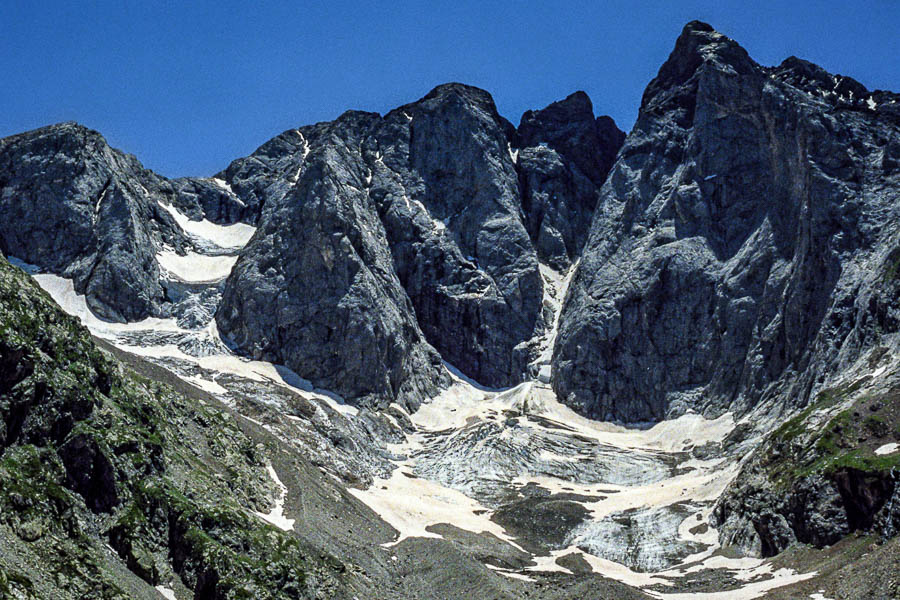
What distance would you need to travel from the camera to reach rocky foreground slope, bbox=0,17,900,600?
59438mm

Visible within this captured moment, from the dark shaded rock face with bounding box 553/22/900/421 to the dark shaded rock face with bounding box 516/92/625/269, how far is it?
1478cm

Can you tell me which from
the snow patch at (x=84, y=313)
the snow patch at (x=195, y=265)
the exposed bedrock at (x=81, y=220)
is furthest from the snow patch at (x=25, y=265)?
the snow patch at (x=195, y=265)

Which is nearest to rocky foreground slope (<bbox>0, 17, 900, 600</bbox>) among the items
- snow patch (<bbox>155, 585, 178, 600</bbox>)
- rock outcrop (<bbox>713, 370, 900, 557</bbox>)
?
rock outcrop (<bbox>713, 370, 900, 557</bbox>)

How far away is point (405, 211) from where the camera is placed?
172 m

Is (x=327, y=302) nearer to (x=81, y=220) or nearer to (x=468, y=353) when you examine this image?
(x=468, y=353)

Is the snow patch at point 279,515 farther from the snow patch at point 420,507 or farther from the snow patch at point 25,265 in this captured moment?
the snow patch at point 25,265

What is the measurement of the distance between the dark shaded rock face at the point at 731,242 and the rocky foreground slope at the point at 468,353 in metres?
0.56

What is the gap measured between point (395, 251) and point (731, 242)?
212ft

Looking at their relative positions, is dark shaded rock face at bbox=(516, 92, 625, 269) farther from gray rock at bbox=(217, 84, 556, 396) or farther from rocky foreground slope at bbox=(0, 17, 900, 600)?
gray rock at bbox=(217, 84, 556, 396)

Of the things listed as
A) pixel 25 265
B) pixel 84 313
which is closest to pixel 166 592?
pixel 84 313

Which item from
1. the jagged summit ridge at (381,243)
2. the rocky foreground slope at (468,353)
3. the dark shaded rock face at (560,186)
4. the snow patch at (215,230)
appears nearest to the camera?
the rocky foreground slope at (468,353)

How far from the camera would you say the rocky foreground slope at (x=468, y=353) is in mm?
59438

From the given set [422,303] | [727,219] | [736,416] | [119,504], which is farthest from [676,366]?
[119,504]

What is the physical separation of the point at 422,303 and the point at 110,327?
2264 inches
